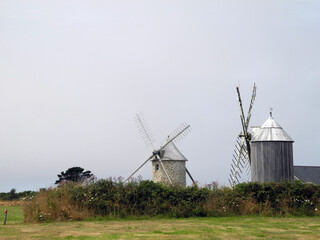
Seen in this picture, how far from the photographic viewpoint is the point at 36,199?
875 inches

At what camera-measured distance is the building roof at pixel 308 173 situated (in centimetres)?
4000

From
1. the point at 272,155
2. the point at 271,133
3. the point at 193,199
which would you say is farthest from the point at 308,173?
the point at 193,199

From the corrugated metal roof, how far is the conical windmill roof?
10.7m

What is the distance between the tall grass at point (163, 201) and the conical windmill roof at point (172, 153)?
57.6ft

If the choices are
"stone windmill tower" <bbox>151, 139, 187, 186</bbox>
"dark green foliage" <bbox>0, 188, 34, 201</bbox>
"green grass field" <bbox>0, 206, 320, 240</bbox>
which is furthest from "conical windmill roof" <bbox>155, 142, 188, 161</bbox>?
"dark green foliage" <bbox>0, 188, 34, 201</bbox>

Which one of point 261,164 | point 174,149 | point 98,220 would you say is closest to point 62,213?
point 98,220

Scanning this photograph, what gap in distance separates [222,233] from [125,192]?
7518 mm

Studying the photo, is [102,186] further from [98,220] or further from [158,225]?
[158,225]

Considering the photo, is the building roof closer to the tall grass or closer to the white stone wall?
the white stone wall

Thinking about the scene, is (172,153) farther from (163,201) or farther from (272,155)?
(163,201)

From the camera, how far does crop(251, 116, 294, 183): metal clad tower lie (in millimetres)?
29547

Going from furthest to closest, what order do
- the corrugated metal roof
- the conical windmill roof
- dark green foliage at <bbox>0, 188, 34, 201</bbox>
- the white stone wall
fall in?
dark green foliage at <bbox>0, 188, 34, 201</bbox> < the conical windmill roof < the white stone wall < the corrugated metal roof

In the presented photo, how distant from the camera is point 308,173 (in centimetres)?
4094

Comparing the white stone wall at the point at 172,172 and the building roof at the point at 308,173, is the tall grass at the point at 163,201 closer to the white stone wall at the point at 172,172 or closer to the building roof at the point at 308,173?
the white stone wall at the point at 172,172
